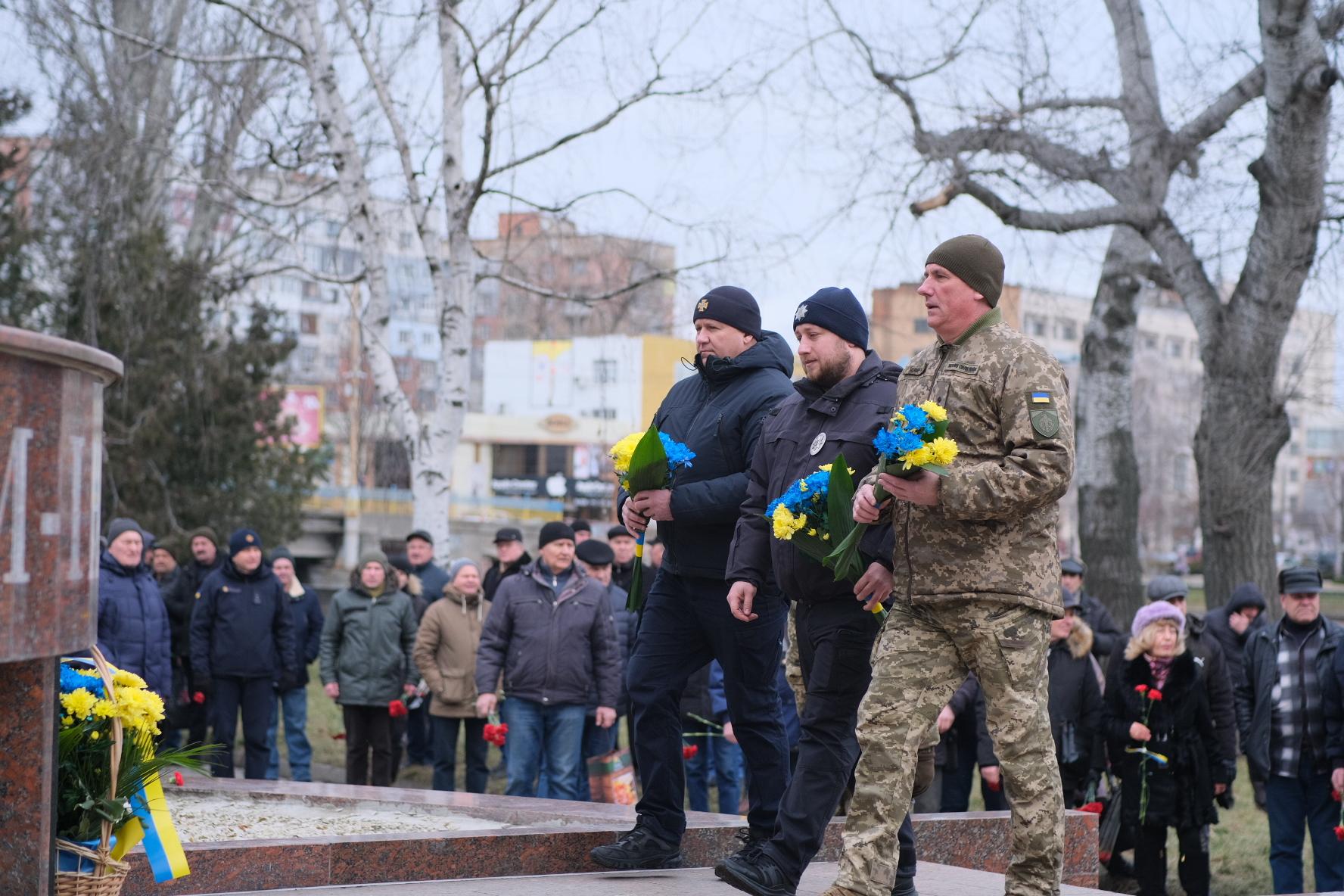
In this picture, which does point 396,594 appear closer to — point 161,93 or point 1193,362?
point 161,93

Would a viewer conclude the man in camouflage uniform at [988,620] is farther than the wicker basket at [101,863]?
Yes

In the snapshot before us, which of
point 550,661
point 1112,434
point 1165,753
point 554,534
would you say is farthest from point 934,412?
point 1112,434

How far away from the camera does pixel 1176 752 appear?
357 inches

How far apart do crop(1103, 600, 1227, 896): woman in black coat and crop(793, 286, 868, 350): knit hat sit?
14.3 feet

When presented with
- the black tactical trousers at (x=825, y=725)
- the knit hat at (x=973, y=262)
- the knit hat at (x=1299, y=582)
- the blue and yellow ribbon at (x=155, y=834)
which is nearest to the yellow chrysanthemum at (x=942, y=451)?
the knit hat at (x=973, y=262)

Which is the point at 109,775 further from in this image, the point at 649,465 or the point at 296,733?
the point at 296,733

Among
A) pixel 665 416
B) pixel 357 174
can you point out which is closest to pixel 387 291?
pixel 357 174

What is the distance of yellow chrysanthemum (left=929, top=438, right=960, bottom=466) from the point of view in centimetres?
466

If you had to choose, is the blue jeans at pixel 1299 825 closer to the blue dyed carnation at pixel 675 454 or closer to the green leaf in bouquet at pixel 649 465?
the blue dyed carnation at pixel 675 454

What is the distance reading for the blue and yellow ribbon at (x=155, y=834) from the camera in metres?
4.48

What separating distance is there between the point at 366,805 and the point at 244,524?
15775mm

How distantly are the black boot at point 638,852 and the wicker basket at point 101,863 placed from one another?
2041mm

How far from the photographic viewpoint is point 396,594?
12.5m

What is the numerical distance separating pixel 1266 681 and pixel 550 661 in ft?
14.6
